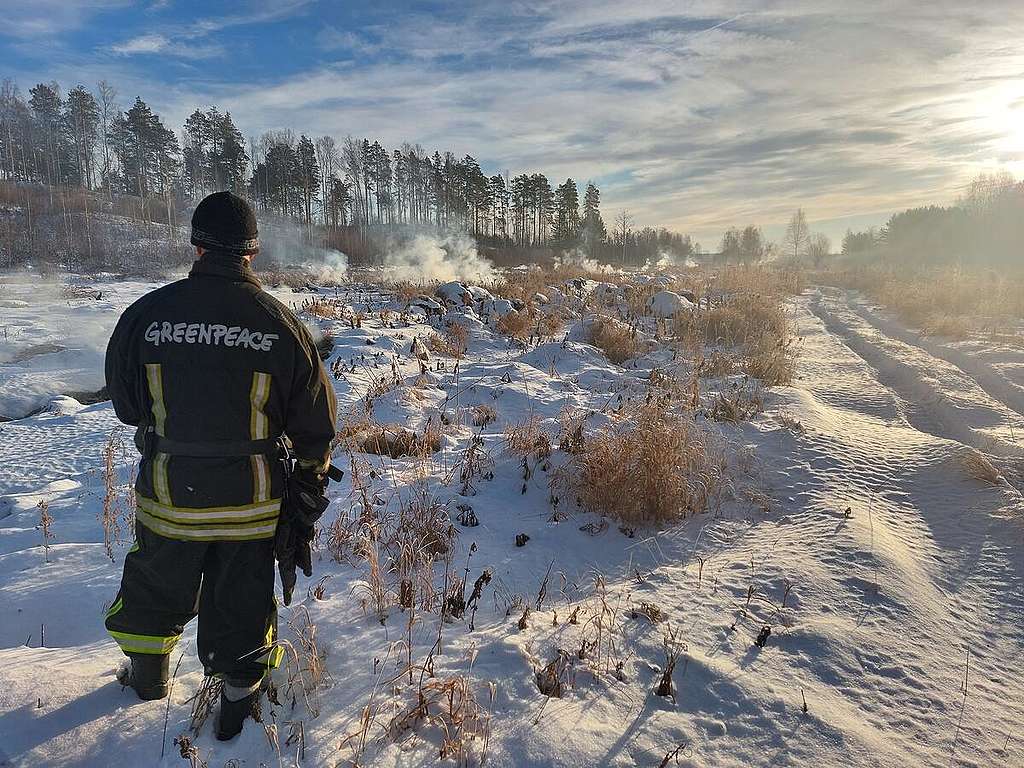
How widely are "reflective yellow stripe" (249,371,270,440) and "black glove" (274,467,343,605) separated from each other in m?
0.24

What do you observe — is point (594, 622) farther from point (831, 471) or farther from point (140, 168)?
point (140, 168)

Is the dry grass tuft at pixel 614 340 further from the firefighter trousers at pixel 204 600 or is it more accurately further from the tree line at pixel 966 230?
the tree line at pixel 966 230

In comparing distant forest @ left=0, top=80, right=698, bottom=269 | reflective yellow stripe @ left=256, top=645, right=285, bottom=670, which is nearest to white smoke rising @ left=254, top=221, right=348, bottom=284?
distant forest @ left=0, top=80, right=698, bottom=269

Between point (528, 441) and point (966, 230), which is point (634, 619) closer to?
point (528, 441)

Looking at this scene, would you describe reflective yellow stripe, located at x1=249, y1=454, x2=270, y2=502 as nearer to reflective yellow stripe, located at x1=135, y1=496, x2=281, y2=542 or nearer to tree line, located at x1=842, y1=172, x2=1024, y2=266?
reflective yellow stripe, located at x1=135, y1=496, x2=281, y2=542

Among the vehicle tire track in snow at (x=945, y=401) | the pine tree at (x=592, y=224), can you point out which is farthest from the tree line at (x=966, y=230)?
the vehicle tire track in snow at (x=945, y=401)

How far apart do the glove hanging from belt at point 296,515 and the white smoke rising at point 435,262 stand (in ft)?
65.9

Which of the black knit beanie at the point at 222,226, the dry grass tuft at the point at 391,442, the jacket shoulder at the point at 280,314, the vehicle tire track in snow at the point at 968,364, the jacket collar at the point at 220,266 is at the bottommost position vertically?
the dry grass tuft at the point at 391,442

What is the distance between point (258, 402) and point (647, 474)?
2.89m

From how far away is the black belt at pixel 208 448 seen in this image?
1.99m

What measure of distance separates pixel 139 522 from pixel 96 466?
3.63 meters

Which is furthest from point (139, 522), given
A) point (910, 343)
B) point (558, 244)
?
point (558, 244)

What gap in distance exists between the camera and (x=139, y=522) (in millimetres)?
2105

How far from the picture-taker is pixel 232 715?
204cm
